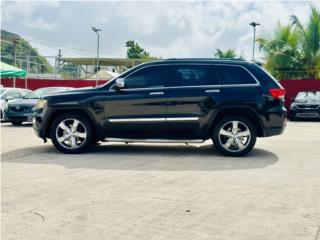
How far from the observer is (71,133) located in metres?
7.86

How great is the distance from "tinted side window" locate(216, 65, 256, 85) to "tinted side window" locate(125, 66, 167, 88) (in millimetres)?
1049

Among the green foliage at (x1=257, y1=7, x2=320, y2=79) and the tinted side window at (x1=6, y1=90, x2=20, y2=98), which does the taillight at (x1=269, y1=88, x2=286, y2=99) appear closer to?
the tinted side window at (x1=6, y1=90, x2=20, y2=98)

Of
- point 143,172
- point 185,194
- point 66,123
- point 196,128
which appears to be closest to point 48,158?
point 66,123

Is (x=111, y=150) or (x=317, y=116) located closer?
(x=111, y=150)

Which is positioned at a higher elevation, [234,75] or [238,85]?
[234,75]

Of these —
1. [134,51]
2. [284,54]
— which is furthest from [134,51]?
[284,54]

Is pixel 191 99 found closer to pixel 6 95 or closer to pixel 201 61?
pixel 201 61

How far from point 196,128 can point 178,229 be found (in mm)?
3926

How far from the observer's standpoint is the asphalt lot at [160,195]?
3695mm

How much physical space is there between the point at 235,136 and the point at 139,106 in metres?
1.82

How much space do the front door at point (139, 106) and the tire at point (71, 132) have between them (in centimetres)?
43

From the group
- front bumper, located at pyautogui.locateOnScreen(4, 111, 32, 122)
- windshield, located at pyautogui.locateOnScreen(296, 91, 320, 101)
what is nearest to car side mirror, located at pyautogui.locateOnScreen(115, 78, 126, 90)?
front bumper, located at pyautogui.locateOnScreen(4, 111, 32, 122)

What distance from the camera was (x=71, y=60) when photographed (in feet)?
131

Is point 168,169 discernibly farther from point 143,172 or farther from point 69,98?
point 69,98
